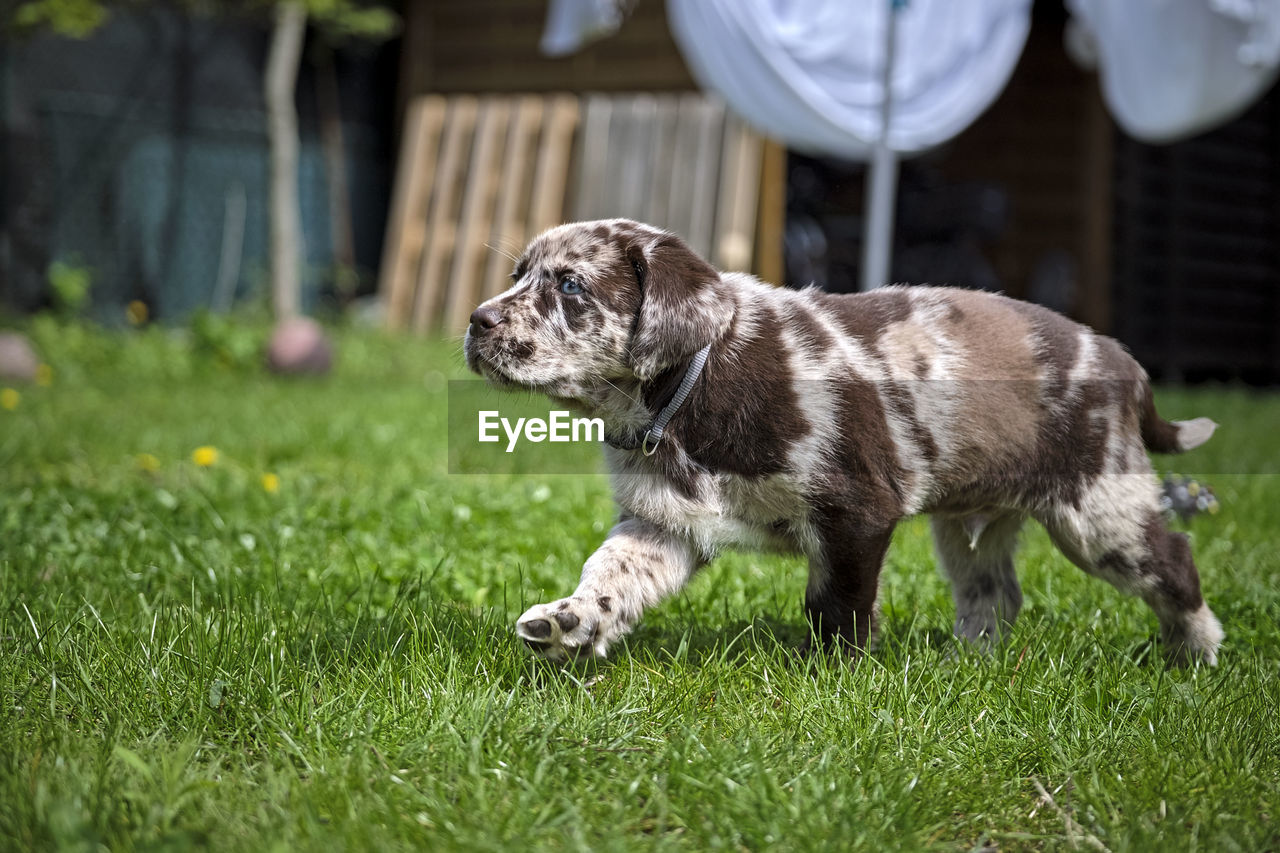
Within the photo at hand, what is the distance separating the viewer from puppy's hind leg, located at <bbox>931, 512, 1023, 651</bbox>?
3104 mm

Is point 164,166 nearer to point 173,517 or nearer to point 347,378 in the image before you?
point 347,378

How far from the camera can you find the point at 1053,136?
1248cm

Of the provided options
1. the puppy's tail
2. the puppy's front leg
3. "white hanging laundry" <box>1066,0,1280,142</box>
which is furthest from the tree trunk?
the puppy's tail

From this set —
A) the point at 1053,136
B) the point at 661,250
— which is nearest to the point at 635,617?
the point at 661,250

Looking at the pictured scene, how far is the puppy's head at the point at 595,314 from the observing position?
2582mm

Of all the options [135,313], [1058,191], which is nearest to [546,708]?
[135,313]

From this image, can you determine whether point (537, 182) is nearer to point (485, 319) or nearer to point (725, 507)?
point (485, 319)

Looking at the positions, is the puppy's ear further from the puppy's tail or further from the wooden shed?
the wooden shed

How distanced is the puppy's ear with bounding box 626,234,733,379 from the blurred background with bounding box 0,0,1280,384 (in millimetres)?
5960

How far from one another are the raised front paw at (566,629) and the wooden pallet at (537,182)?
7.39 metres

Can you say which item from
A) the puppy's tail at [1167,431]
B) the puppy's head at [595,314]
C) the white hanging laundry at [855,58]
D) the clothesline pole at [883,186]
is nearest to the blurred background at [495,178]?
the white hanging laundry at [855,58]

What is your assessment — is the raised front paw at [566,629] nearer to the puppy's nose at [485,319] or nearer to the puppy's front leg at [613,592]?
the puppy's front leg at [613,592]

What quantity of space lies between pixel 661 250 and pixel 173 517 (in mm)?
2193

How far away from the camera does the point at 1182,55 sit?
579 centimetres
